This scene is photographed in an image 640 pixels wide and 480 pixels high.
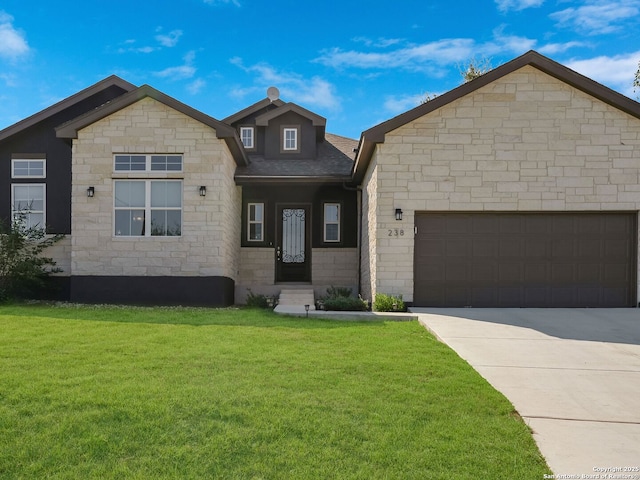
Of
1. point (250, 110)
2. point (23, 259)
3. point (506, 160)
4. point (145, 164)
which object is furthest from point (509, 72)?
point (23, 259)

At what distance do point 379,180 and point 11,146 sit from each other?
1115 cm

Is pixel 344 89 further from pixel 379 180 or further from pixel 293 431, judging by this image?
pixel 293 431

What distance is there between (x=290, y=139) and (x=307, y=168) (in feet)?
6.04

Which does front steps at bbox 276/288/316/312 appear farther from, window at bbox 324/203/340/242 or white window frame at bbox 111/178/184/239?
white window frame at bbox 111/178/184/239

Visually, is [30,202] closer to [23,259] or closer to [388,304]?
[23,259]

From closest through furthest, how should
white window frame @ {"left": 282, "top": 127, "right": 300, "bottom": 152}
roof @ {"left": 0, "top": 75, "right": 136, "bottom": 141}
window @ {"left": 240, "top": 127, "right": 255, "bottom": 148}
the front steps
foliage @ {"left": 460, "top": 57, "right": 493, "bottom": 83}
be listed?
the front steps, roof @ {"left": 0, "top": 75, "right": 136, "bottom": 141}, white window frame @ {"left": 282, "top": 127, "right": 300, "bottom": 152}, window @ {"left": 240, "top": 127, "right": 255, "bottom": 148}, foliage @ {"left": 460, "top": 57, "right": 493, "bottom": 83}

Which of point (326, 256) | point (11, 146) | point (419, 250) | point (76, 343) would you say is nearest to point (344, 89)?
point (326, 256)

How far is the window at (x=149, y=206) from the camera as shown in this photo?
1245cm

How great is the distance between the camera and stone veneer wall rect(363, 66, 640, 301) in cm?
1141

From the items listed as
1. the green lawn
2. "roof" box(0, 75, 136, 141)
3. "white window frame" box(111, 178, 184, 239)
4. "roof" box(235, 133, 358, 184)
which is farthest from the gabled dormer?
the green lawn

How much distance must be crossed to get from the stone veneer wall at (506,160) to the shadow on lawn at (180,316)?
2.61 meters

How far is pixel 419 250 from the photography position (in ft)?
38.1

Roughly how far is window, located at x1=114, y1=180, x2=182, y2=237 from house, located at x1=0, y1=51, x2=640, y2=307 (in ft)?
0.09

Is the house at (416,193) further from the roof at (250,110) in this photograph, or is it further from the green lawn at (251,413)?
the green lawn at (251,413)
